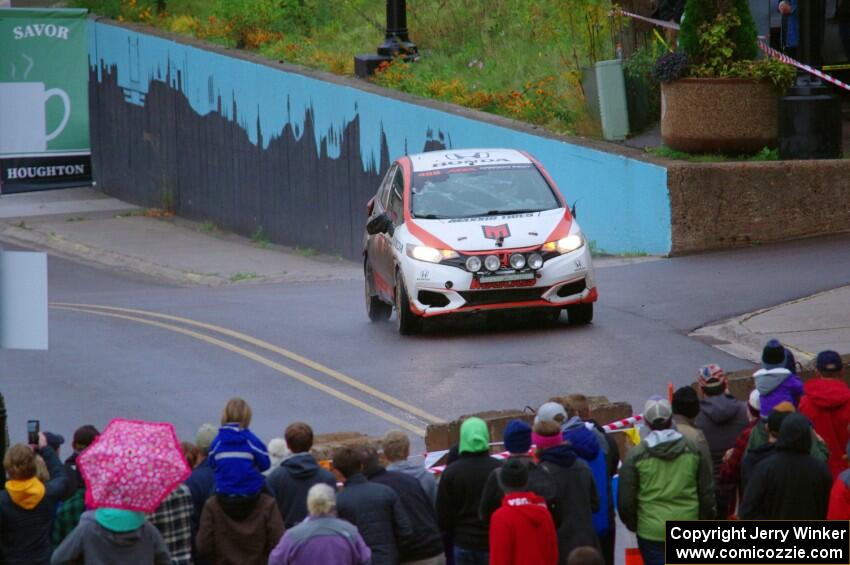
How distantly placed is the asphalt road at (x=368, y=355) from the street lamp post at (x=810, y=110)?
1.39m

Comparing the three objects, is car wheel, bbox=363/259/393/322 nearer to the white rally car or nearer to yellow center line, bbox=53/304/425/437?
the white rally car

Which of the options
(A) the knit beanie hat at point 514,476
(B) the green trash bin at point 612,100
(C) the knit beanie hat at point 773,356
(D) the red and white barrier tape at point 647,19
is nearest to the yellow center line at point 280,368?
(C) the knit beanie hat at point 773,356

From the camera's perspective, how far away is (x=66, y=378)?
1596cm

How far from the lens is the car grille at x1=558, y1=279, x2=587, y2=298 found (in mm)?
16703

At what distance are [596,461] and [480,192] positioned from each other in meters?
8.95

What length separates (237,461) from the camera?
331 inches

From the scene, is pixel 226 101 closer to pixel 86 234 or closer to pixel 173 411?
pixel 86 234

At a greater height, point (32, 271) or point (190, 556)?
point (32, 271)

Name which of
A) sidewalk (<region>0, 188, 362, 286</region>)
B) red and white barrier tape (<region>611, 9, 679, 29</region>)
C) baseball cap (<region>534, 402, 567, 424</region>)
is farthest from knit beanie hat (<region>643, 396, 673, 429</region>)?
red and white barrier tape (<region>611, 9, 679, 29</region>)

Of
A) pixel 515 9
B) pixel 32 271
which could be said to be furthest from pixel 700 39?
pixel 32 271

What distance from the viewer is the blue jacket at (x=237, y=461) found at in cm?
830

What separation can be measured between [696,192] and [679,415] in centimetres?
1290

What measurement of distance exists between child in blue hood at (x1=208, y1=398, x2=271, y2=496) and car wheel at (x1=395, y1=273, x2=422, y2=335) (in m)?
8.04

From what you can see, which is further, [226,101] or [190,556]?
[226,101]
